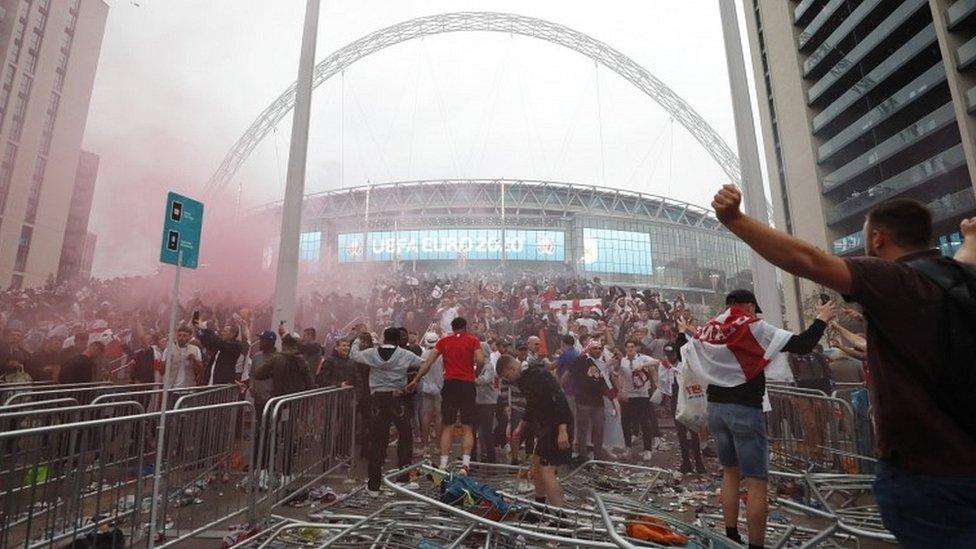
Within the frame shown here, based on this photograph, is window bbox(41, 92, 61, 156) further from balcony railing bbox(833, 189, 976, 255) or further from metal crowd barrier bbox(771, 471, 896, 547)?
balcony railing bbox(833, 189, 976, 255)

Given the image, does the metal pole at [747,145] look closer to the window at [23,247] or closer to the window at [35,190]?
the window at [35,190]

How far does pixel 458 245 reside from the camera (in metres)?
54.2

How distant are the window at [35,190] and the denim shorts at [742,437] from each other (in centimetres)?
4952

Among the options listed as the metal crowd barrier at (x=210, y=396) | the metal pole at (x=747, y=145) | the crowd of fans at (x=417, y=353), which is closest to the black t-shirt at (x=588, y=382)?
the crowd of fans at (x=417, y=353)

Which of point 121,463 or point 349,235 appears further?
point 349,235

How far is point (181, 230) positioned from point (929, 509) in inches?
228

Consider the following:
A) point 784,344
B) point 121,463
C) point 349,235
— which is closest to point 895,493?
point 784,344

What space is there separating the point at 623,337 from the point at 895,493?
11817 mm

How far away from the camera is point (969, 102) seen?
86.4ft

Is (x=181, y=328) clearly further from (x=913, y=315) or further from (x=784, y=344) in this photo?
(x=913, y=315)

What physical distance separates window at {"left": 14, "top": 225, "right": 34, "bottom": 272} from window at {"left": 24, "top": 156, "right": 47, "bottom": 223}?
30.9 inches

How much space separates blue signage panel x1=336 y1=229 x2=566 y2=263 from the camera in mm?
54281

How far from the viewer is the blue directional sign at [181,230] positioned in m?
4.95

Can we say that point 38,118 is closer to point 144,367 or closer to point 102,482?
point 144,367
